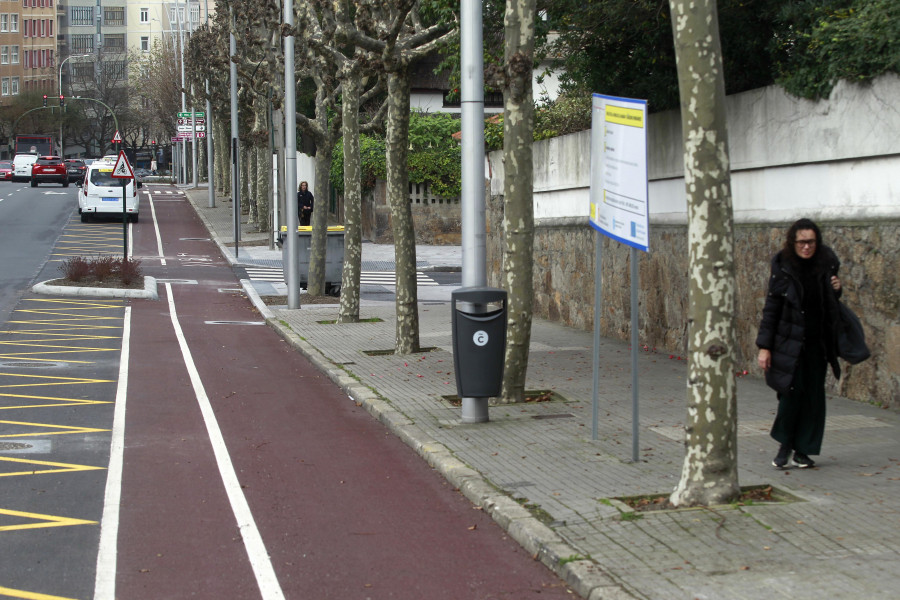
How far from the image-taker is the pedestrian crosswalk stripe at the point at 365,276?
2873 cm

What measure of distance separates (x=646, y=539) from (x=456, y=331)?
13.2 ft

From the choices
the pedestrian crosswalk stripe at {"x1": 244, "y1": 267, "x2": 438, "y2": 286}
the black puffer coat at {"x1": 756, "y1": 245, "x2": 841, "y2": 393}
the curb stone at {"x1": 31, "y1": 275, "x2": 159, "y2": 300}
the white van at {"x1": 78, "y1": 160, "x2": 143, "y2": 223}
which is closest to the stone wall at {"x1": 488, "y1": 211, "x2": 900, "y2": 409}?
the black puffer coat at {"x1": 756, "y1": 245, "x2": 841, "y2": 393}

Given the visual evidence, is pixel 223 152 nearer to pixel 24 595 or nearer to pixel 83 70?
pixel 24 595

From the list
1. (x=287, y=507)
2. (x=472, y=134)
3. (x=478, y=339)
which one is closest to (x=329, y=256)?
(x=472, y=134)

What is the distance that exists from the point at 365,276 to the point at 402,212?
14.7 meters

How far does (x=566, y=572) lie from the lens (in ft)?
19.8

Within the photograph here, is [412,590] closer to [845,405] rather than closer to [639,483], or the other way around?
[639,483]

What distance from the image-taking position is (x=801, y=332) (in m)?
7.82

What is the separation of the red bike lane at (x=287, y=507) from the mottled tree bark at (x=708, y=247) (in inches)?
54.2

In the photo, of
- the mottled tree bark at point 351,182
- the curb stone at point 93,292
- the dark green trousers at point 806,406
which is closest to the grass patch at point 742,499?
the dark green trousers at point 806,406

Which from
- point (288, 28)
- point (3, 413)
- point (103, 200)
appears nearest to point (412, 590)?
point (3, 413)

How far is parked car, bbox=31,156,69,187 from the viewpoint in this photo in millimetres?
68000

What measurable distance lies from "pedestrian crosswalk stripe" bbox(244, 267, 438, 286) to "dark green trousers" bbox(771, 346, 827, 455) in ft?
65.9

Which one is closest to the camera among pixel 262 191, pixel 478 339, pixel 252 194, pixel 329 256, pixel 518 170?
pixel 478 339
